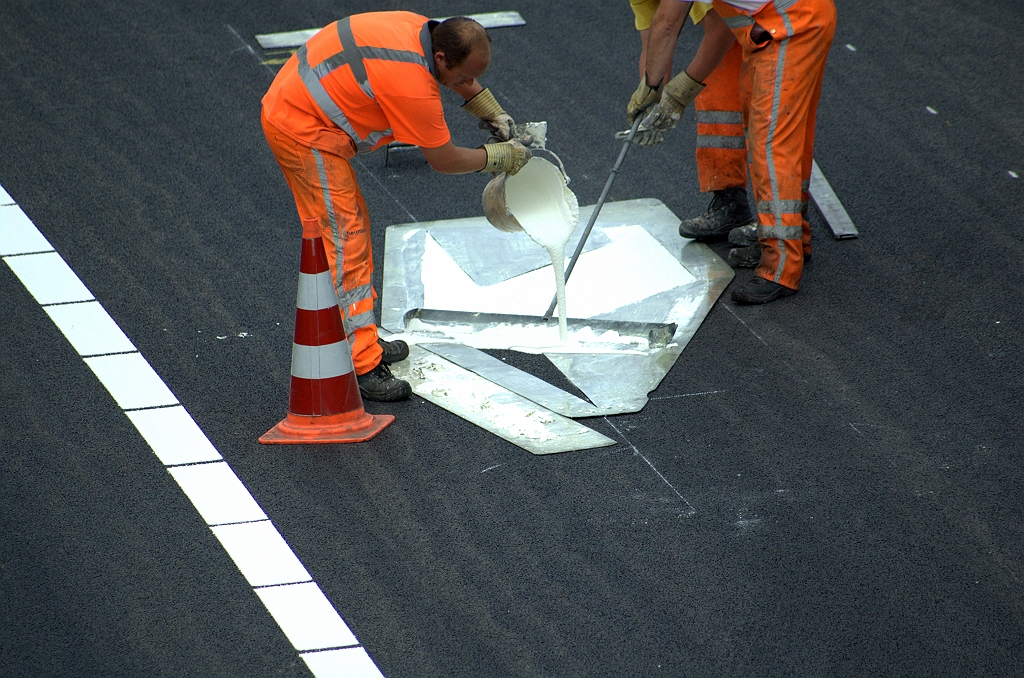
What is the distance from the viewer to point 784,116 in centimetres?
441

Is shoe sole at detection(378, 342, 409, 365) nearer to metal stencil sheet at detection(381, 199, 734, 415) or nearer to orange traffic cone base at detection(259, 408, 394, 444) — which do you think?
metal stencil sheet at detection(381, 199, 734, 415)

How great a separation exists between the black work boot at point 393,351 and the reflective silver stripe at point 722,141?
1.81 metres

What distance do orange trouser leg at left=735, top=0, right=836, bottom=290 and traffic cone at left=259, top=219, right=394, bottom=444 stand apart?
6.42ft

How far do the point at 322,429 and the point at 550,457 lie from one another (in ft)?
2.76

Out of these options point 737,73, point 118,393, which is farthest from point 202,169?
point 737,73

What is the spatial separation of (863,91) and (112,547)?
4.99m

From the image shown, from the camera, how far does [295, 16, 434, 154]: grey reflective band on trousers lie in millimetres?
3551

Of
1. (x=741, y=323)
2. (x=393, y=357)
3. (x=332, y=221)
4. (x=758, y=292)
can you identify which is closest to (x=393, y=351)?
(x=393, y=357)

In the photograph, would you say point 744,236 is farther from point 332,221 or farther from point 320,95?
point 320,95

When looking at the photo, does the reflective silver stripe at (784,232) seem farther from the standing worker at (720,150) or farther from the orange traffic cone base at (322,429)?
the orange traffic cone base at (322,429)

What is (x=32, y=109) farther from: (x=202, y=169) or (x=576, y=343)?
(x=576, y=343)

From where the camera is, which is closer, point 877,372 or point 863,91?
point 877,372

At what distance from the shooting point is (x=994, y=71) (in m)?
6.44

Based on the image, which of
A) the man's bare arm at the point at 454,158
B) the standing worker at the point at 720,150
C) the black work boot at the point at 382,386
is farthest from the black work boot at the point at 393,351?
the standing worker at the point at 720,150
